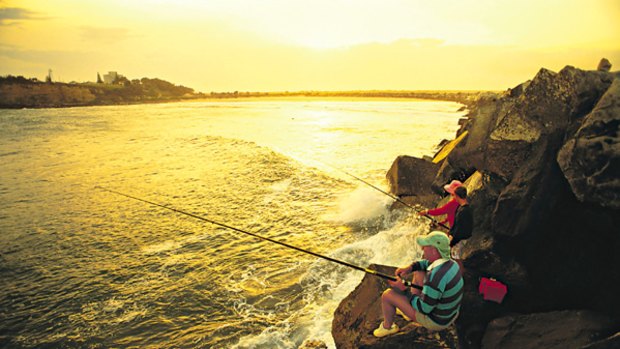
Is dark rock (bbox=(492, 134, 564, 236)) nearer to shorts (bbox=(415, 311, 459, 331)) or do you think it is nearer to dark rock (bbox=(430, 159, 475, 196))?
shorts (bbox=(415, 311, 459, 331))

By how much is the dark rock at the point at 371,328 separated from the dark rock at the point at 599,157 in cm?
286

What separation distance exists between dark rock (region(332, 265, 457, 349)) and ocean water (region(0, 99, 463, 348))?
0.92 metres

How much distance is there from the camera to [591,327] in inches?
174

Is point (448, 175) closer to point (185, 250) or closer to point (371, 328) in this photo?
point (371, 328)

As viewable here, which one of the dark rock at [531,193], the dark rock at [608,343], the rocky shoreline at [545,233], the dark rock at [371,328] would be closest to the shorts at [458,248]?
the rocky shoreline at [545,233]

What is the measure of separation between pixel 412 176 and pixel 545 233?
8.04 m

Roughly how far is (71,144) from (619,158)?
39.0 metres

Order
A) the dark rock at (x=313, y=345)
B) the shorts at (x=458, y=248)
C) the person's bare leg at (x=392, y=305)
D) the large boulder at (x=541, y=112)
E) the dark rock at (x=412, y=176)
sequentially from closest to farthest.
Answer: the person's bare leg at (x=392, y=305) → the large boulder at (x=541, y=112) → the dark rock at (x=313, y=345) → the shorts at (x=458, y=248) → the dark rock at (x=412, y=176)

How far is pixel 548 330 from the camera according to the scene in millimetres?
4688

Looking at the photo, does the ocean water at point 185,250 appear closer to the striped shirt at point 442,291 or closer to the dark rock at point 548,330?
the striped shirt at point 442,291

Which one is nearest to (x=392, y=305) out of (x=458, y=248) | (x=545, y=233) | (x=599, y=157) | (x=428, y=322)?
(x=428, y=322)

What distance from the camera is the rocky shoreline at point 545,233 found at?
455 centimetres

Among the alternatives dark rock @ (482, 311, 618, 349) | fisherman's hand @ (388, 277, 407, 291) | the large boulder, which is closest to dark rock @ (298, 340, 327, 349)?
fisherman's hand @ (388, 277, 407, 291)

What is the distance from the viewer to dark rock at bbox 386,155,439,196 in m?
13.1
